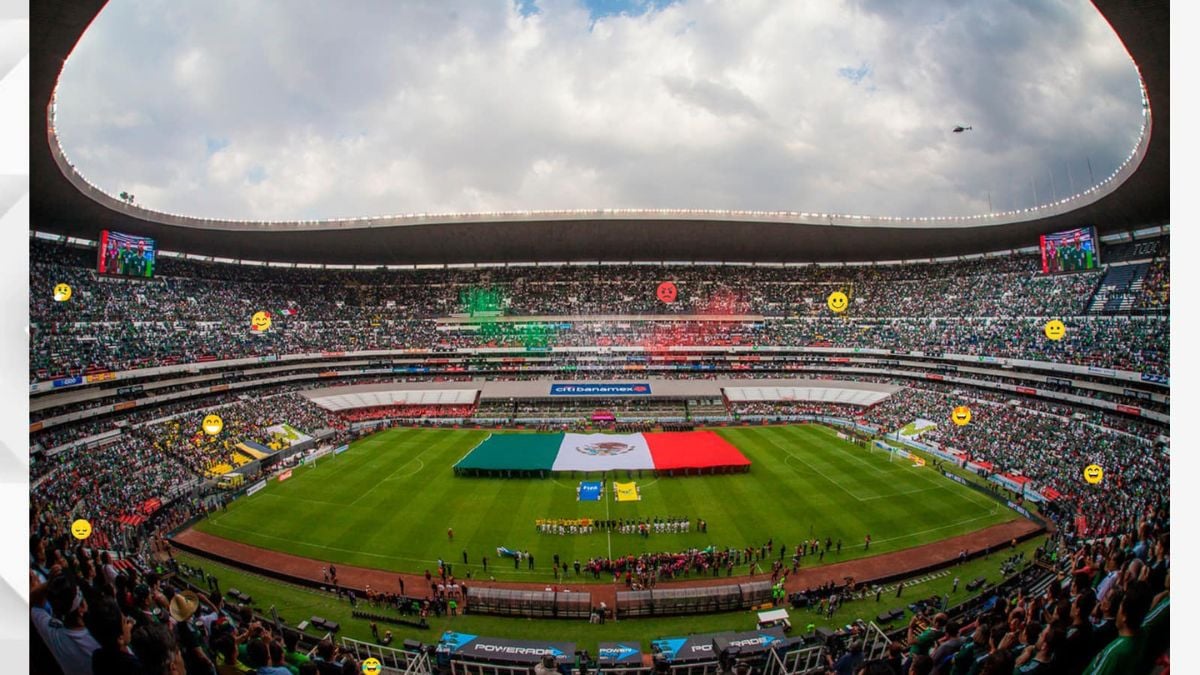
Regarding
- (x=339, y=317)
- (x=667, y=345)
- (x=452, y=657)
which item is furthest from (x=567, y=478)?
(x=339, y=317)

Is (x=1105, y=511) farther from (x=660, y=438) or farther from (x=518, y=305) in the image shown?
(x=518, y=305)

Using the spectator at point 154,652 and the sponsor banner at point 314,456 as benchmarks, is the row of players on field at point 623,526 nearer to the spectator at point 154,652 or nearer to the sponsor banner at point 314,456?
the sponsor banner at point 314,456

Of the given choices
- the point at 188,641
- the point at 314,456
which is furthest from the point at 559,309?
the point at 188,641

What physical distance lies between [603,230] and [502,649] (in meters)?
49.0

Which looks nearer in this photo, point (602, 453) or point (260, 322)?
point (602, 453)

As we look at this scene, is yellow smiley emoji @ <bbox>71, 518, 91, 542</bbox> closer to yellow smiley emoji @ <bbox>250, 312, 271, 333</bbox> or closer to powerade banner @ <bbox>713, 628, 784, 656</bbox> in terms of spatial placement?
powerade banner @ <bbox>713, 628, 784, 656</bbox>

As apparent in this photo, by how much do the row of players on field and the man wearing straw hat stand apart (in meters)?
19.3

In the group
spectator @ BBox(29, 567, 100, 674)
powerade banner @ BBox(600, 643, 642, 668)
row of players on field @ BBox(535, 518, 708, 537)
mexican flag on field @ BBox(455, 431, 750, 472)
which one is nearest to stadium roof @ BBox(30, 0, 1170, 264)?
mexican flag on field @ BBox(455, 431, 750, 472)

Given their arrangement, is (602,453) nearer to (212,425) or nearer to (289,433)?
(289,433)

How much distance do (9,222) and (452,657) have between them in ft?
52.7

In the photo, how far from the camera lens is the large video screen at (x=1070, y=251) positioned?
46.7 m

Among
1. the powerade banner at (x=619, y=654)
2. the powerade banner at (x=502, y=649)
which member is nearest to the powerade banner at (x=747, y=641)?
the powerade banner at (x=619, y=654)

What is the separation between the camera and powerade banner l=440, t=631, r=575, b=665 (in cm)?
1509

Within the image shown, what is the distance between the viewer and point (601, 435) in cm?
4119
